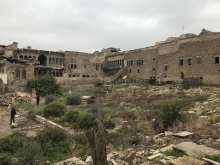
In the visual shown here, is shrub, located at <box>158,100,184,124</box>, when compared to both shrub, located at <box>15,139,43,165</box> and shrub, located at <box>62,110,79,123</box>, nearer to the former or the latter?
shrub, located at <box>62,110,79,123</box>

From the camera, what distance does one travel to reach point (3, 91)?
32.5 m

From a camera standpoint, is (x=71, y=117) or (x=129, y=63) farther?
(x=129, y=63)

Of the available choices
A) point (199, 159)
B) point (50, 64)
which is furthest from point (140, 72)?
point (199, 159)

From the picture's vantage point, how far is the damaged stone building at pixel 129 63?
3272 centimetres

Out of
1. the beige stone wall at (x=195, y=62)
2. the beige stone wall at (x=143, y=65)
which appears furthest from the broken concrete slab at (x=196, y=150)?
the beige stone wall at (x=143, y=65)

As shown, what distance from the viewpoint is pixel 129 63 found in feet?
152

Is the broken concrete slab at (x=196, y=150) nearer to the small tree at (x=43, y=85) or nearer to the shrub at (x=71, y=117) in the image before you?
the shrub at (x=71, y=117)

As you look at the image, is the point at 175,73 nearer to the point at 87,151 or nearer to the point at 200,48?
the point at 200,48

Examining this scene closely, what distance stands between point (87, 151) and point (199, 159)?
4.29 meters

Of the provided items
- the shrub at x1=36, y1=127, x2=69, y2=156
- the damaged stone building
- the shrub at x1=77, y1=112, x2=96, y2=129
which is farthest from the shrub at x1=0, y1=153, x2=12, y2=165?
the damaged stone building

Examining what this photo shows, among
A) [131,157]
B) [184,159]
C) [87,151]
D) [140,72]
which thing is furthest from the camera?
[140,72]

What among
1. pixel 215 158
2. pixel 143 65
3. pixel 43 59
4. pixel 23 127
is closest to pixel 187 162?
pixel 215 158

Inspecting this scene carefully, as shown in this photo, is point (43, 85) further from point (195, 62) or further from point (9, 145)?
point (9, 145)

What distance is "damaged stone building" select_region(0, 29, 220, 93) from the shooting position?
32719 millimetres
